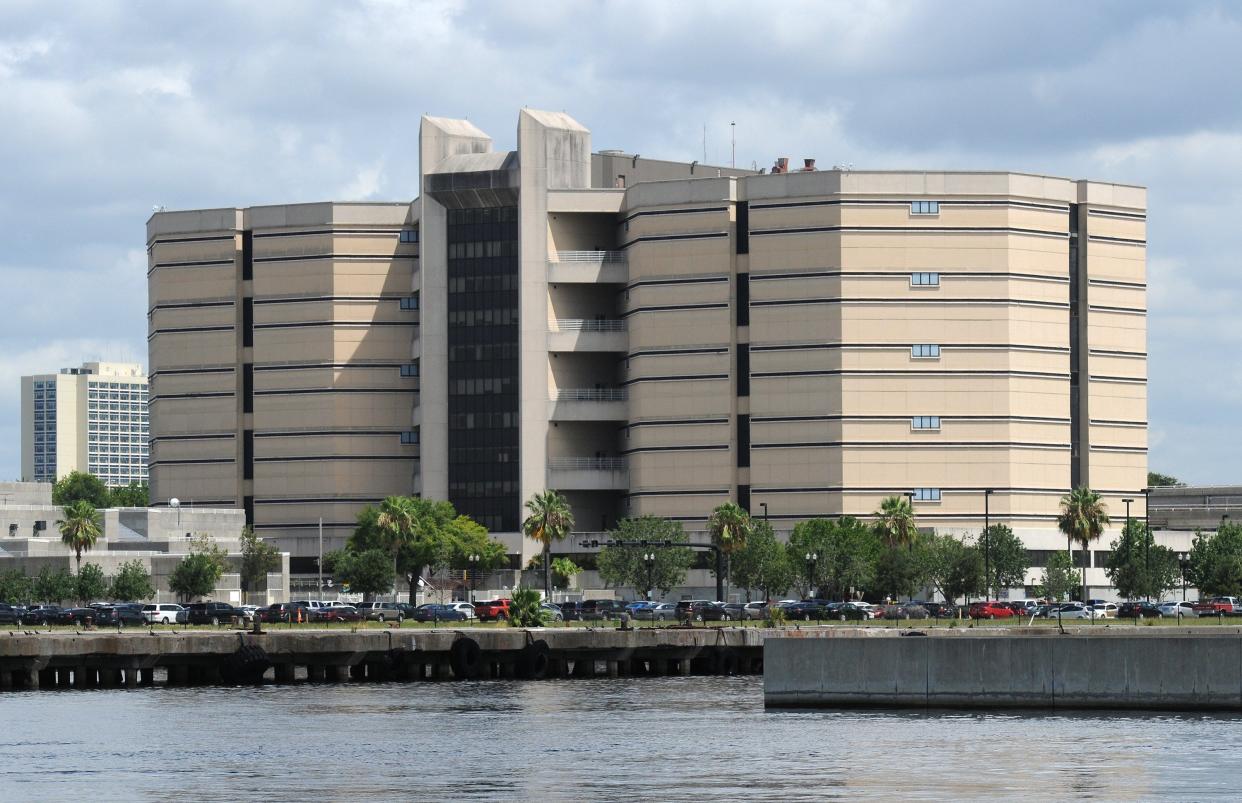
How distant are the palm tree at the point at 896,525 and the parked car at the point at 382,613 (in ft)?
143

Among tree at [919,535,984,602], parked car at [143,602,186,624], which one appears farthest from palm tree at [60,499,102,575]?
tree at [919,535,984,602]

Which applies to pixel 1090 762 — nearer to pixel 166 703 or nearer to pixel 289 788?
pixel 289 788

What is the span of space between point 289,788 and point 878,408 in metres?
141

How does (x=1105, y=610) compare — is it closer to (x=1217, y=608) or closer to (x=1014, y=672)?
(x=1217, y=608)

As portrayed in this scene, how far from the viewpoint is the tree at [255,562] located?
625 ft

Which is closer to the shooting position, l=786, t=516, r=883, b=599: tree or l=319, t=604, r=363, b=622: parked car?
l=319, t=604, r=363, b=622: parked car

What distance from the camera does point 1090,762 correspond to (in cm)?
6159

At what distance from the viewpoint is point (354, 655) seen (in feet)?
359

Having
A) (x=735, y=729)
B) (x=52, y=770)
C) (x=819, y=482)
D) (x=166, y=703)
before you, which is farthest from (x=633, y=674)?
(x=819, y=482)

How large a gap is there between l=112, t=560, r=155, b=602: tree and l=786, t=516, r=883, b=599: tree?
161 ft

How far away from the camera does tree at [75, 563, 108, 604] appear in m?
169

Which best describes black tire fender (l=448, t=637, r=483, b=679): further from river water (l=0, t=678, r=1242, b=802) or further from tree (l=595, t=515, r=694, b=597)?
tree (l=595, t=515, r=694, b=597)

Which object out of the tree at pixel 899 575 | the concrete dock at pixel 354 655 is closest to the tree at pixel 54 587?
the concrete dock at pixel 354 655

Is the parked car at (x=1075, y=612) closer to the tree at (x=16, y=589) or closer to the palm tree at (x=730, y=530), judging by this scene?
the palm tree at (x=730, y=530)
